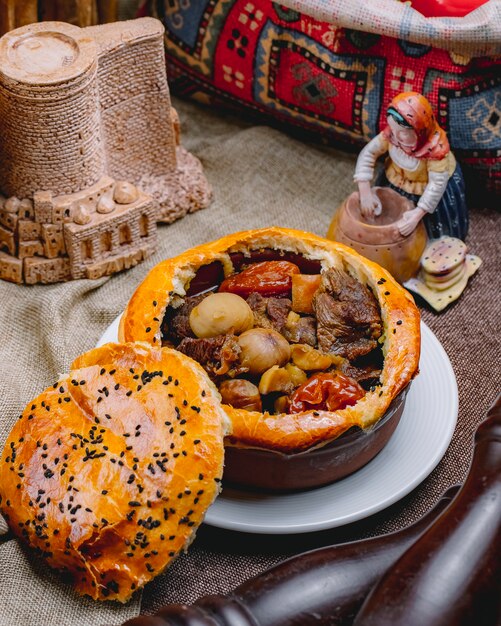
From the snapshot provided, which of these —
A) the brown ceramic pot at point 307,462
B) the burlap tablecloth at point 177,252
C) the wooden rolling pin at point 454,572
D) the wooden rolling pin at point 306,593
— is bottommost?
the burlap tablecloth at point 177,252

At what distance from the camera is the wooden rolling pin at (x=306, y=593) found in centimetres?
132

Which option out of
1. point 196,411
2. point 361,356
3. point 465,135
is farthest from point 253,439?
point 465,135

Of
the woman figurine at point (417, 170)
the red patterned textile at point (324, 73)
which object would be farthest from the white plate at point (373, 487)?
the red patterned textile at point (324, 73)

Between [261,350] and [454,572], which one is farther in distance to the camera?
[261,350]

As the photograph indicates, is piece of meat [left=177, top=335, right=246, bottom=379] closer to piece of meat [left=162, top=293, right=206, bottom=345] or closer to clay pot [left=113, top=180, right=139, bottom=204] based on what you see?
piece of meat [left=162, top=293, right=206, bottom=345]

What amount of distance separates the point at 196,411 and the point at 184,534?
23cm

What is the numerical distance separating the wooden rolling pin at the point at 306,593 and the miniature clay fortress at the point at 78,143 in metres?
1.27

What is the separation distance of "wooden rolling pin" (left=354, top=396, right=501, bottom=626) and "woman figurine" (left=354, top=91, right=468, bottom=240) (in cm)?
118

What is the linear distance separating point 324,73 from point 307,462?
147 cm

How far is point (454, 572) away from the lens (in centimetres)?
123

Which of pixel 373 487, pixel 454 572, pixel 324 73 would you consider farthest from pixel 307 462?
pixel 324 73

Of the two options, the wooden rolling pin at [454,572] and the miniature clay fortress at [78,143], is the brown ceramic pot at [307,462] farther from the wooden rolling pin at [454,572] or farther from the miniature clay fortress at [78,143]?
the miniature clay fortress at [78,143]

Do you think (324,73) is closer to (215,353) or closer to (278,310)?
(278,310)

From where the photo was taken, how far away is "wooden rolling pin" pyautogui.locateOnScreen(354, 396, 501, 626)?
3.97 ft
